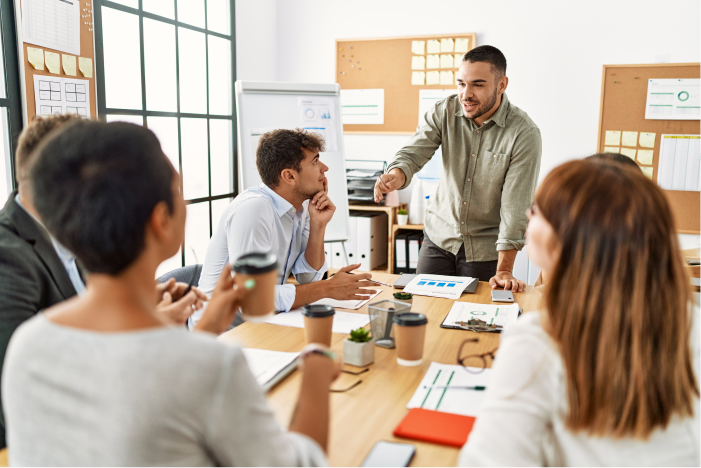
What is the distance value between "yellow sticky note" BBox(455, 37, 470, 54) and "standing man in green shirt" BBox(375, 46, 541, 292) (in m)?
1.34

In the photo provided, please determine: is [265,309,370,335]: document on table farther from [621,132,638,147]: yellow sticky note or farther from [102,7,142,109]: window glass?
[621,132,638,147]: yellow sticky note

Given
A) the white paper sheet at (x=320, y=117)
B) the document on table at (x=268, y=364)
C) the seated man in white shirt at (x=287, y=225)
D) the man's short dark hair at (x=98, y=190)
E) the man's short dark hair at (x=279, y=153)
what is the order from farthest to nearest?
the white paper sheet at (x=320, y=117)
the man's short dark hair at (x=279, y=153)
the seated man in white shirt at (x=287, y=225)
the document on table at (x=268, y=364)
the man's short dark hair at (x=98, y=190)

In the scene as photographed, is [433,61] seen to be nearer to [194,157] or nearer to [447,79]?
[447,79]

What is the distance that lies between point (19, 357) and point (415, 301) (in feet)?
4.64

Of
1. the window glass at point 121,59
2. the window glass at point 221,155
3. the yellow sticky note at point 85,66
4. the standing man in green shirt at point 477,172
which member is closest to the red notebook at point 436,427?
the standing man in green shirt at point 477,172

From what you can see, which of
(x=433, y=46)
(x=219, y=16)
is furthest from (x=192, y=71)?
(x=433, y=46)

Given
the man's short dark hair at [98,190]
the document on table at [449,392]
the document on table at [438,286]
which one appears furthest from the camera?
the document on table at [438,286]

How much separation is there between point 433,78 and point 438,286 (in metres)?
2.42

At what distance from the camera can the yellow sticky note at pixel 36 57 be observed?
2395 mm

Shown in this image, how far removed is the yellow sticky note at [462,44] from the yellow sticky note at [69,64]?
2567 millimetres

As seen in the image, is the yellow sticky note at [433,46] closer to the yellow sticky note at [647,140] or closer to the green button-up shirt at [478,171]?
the green button-up shirt at [478,171]

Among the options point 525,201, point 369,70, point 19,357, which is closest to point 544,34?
point 369,70

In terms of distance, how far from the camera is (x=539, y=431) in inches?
30.9

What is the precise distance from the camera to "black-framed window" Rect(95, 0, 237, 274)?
9.84ft
